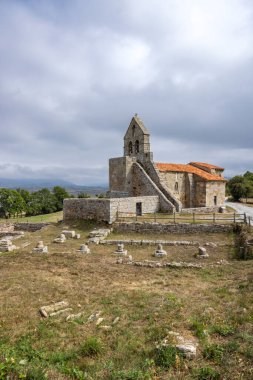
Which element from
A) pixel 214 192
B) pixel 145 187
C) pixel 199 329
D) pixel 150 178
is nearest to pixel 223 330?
pixel 199 329

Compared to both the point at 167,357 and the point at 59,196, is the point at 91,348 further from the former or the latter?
the point at 59,196

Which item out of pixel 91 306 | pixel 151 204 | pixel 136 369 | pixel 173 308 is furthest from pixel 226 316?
pixel 151 204

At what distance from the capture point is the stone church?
3116cm

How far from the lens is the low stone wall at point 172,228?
22.0 metres

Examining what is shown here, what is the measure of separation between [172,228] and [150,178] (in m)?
9.71

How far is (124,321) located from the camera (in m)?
7.87

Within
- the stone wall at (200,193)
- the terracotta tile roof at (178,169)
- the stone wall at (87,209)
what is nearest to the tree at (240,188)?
the terracotta tile roof at (178,169)

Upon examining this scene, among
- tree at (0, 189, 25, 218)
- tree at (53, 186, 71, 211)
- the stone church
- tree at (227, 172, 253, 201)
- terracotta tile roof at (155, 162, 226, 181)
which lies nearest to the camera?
the stone church

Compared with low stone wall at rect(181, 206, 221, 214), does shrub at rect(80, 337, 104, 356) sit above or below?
below

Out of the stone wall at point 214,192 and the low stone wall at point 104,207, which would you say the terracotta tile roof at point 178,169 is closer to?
the stone wall at point 214,192

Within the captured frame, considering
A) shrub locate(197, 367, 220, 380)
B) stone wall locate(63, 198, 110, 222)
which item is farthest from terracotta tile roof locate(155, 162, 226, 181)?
shrub locate(197, 367, 220, 380)

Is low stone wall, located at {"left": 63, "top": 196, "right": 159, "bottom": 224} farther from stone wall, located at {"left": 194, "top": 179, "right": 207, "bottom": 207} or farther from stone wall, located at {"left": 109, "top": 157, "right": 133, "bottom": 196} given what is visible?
stone wall, located at {"left": 194, "top": 179, "right": 207, "bottom": 207}

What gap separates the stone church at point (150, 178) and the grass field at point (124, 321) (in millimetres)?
18058

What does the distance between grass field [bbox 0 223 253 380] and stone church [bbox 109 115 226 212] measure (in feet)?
59.2
